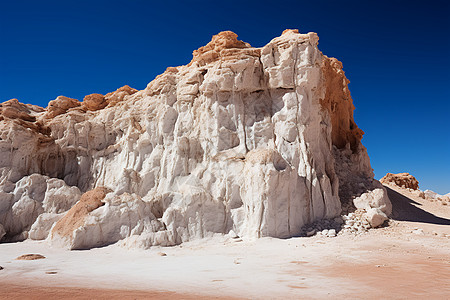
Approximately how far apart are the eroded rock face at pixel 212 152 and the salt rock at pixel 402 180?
11786 mm

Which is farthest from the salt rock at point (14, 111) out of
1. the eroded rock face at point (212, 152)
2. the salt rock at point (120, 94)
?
the salt rock at point (120, 94)

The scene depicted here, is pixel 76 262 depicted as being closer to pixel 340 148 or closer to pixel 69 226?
pixel 69 226

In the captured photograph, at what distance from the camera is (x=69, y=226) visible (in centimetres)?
1439

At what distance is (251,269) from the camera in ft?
30.5

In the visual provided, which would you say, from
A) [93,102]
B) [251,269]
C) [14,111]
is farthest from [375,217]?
[14,111]

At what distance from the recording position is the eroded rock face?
15055 mm

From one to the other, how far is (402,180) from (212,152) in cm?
2531

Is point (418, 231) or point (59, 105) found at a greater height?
point (59, 105)

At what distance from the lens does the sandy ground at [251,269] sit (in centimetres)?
676

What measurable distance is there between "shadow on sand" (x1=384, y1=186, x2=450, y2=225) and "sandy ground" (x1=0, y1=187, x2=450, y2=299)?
276 centimetres

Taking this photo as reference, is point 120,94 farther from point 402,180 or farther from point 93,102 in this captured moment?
point 402,180

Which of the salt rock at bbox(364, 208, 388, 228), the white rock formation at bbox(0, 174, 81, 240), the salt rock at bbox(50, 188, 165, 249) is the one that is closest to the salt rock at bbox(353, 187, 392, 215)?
the salt rock at bbox(364, 208, 388, 228)

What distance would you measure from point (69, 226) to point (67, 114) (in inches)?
530

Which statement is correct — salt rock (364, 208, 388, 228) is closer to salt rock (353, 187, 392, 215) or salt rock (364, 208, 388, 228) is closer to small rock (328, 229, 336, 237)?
salt rock (353, 187, 392, 215)
